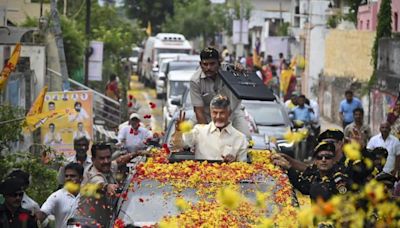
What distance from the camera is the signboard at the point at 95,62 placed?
92.2 feet

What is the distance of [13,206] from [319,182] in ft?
8.67

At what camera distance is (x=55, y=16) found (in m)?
22.9

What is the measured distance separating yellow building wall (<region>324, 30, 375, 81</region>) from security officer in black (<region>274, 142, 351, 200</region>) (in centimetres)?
2201

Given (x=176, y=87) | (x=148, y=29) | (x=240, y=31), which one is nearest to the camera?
(x=176, y=87)

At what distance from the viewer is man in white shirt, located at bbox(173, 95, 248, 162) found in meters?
10.6

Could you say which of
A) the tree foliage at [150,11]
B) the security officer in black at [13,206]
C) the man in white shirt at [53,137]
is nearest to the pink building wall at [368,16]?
the man in white shirt at [53,137]

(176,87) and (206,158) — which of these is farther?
(176,87)

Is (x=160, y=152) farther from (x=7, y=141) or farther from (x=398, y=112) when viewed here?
(x=398, y=112)

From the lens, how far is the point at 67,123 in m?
18.4

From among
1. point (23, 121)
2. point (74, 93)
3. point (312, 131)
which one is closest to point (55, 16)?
point (74, 93)

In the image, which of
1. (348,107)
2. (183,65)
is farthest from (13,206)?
(183,65)

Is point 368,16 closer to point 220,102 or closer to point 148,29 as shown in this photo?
point 220,102

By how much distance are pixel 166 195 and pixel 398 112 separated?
1178 cm

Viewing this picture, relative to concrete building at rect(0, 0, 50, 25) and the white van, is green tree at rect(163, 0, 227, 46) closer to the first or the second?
the white van
